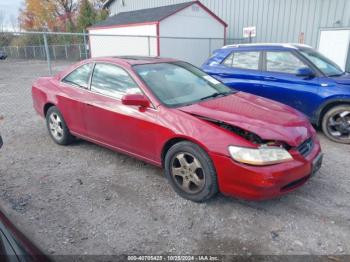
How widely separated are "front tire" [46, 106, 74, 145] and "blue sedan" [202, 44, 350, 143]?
335cm

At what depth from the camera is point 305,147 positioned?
2.92 m

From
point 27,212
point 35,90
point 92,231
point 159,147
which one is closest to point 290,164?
point 159,147

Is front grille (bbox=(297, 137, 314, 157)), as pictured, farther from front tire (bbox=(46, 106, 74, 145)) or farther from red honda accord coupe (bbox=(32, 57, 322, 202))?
front tire (bbox=(46, 106, 74, 145))

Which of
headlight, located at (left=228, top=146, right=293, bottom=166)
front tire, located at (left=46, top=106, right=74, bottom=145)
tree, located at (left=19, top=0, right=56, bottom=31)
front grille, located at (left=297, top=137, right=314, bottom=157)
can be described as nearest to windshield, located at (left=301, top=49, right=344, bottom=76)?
front grille, located at (left=297, top=137, right=314, bottom=157)

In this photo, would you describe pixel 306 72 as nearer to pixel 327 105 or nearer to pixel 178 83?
pixel 327 105

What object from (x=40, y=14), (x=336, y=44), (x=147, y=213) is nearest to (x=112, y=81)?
(x=147, y=213)

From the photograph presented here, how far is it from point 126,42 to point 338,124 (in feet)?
A: 37.8

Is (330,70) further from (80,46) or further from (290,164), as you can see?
(80,46)

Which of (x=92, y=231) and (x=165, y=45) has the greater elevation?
(x=165, y=45)

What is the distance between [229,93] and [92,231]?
2422 mm

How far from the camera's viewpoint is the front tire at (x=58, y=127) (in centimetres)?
449

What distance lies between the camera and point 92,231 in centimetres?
265

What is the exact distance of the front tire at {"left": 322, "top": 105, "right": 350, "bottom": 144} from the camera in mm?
4707

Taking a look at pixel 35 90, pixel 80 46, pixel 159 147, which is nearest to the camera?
pixel 159 147
